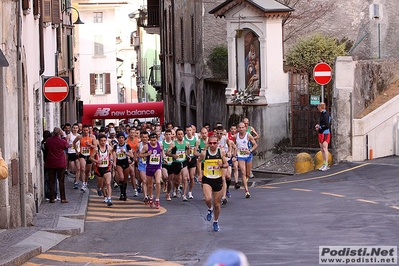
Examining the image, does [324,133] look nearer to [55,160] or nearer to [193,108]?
[55,160]

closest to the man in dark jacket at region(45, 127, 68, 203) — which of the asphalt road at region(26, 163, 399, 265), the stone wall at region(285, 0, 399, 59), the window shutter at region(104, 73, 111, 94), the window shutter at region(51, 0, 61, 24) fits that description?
the asphalt road at region(26, 163, 399, 265)

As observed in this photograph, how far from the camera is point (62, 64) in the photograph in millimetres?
39469

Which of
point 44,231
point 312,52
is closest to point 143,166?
point 44,231

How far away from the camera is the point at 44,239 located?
49.9 ft

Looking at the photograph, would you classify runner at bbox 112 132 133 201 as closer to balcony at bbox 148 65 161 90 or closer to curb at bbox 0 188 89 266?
curb at bbox 0 188 89 266

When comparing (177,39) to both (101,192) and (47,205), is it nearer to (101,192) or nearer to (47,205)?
(101,192)

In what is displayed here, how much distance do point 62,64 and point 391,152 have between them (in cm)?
1803

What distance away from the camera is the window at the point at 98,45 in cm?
7531

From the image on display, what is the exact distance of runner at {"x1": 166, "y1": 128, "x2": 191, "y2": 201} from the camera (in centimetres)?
2139

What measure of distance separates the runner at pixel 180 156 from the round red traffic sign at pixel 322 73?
17.9 ft

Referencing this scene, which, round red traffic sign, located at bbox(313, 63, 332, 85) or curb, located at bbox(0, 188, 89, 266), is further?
round red traffic sign, located at bbox(313, 63, 332, 85)

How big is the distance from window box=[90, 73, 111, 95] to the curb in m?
54.8

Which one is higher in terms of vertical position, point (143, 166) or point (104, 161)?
point (104, 161)

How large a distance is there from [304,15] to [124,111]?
17312 mm
